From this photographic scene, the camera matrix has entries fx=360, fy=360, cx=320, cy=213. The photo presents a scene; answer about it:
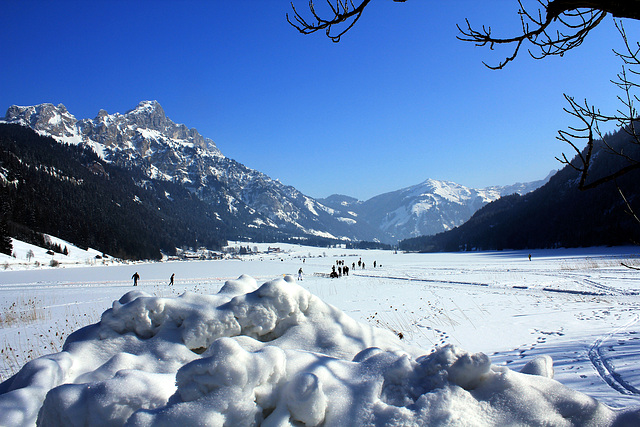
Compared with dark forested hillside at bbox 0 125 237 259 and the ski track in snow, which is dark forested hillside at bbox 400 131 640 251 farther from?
dark forested hillside at bbox 0 125 237 259

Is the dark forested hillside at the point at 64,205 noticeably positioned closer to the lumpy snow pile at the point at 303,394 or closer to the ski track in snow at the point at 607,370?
the lumpy snow pile at the point at 303,394

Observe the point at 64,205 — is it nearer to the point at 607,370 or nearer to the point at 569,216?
the point at 607,370

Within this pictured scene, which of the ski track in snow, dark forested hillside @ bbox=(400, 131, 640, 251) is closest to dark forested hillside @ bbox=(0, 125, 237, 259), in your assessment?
the ski track in snow

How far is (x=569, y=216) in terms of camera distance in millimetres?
88875

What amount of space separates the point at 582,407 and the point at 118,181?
209m

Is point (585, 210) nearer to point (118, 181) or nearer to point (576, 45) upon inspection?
point (576, 45)

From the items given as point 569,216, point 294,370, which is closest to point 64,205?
point 294,370

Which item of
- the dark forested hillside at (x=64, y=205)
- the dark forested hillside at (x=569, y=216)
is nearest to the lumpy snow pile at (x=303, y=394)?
the dark forested hillside at (x=569, y=216)

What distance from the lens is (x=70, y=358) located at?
3.32 metres

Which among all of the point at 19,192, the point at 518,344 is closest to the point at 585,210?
the point at 518,344

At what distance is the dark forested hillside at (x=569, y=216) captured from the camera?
7338 cm

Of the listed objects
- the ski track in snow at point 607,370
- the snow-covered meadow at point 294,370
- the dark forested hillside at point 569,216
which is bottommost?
the ski track in snow at point 607,370

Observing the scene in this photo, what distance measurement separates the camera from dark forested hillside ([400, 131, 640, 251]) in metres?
73.4

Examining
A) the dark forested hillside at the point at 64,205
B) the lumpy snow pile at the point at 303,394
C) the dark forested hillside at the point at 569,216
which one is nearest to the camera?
the lumpy snow pile at the point at 303,394
